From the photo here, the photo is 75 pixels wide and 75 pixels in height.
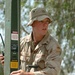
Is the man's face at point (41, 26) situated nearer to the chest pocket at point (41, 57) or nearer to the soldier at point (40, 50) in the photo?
the soldier at point (40, 50)

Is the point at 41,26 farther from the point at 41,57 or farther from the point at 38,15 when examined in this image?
the point at 41,57

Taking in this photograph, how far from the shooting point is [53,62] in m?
3.49

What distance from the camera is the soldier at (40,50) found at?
137 inches

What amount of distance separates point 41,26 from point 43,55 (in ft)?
0.94

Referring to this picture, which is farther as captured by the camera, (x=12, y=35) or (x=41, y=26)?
(x=41, y=26)

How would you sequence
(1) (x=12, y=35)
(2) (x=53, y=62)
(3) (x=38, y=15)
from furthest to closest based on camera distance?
1. (3) (x=38, y=15)
2. (2) (x=53, y=62)
3. (1) (x=12, y=35)

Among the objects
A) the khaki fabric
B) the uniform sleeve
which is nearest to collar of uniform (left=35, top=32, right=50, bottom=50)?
the khaki fabric

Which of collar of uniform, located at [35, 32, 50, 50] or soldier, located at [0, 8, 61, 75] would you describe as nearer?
soldier, located at [0, 8, 61, 75]

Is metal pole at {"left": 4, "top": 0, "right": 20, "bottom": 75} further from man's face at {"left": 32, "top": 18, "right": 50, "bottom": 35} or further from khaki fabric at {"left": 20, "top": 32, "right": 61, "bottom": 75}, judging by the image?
man's face at {"left": 32, "top": 18, "right": 50, "bottom": 35}

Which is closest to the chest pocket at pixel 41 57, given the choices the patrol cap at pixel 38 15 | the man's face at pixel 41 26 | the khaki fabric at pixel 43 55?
the khaki fabric at pixel 43 55

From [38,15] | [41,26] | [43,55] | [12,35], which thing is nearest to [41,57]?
[43,55]


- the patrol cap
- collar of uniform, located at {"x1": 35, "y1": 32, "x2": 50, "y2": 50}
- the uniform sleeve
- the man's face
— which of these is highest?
the patrol cap

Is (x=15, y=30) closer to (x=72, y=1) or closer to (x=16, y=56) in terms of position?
(x=16, y=56)

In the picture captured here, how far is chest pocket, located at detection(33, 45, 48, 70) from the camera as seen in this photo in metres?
3.57
